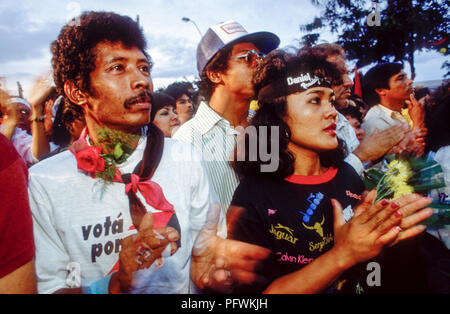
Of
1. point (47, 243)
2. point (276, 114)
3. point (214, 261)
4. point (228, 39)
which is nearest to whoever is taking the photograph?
point (47, 243)

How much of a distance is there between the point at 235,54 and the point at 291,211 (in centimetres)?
106

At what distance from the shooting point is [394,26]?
199cm

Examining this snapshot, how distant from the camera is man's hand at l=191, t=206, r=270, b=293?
150 centimetres

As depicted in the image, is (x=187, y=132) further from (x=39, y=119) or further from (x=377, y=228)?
(x=377, y=228)

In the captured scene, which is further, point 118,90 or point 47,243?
point 118,90

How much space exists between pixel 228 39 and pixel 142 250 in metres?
1.31

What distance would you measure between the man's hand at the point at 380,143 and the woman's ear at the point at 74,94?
1.76 m

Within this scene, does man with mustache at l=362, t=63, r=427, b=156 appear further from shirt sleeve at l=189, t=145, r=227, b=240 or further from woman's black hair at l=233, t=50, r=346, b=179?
shirt sleeve at l=189, t=145, r=227, b=240

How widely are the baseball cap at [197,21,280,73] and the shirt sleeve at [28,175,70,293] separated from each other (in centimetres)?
120

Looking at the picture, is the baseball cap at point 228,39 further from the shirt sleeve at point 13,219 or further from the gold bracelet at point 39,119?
the shirt sleeve at point 13,219

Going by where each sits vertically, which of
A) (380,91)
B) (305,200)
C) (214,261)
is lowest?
(214,261)

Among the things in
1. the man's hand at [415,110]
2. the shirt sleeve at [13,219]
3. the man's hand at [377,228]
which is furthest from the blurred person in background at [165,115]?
the man's hand at [415,110]

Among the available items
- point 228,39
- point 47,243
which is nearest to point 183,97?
point 228,39
